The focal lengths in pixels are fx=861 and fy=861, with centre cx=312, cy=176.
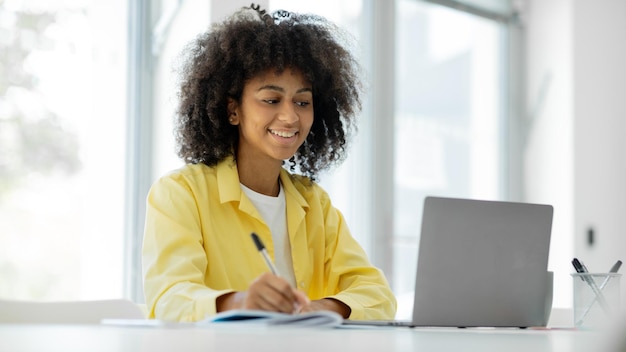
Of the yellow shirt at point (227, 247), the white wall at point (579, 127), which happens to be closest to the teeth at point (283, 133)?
the yellow shirt at point (227, 247)

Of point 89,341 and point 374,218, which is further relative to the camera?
point 374,218

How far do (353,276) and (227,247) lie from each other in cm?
37

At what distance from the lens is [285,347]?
2.31ft

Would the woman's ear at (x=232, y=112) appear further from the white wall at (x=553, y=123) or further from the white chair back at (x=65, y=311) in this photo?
the white wall at (x=553, y=123)

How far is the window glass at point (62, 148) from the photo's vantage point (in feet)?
10.2

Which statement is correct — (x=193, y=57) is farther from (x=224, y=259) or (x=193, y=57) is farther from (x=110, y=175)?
(x=110, y=175)

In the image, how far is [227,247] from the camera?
2.17m

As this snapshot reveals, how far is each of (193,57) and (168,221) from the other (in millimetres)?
607

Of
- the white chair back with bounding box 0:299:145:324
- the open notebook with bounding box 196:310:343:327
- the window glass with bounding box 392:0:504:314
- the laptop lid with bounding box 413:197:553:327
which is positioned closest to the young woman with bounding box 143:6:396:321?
the white chair back with bounding box 0:299:145:324

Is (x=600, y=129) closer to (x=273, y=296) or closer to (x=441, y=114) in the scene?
(x=441, y=114)

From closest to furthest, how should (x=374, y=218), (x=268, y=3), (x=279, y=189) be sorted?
1. (x=279, y=189)
2. (x=268, y=3)
3. (x=374, y=218)

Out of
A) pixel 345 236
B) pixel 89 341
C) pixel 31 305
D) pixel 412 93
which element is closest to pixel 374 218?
pixel 412 93

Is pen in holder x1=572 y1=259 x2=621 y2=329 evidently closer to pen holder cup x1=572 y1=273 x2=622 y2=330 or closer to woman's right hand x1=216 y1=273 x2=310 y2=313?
pen holder cup x1=572 y1=273 x2=622 y2=330

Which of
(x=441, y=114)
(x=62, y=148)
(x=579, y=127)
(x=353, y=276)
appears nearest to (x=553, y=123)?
(x=579, y=127)
